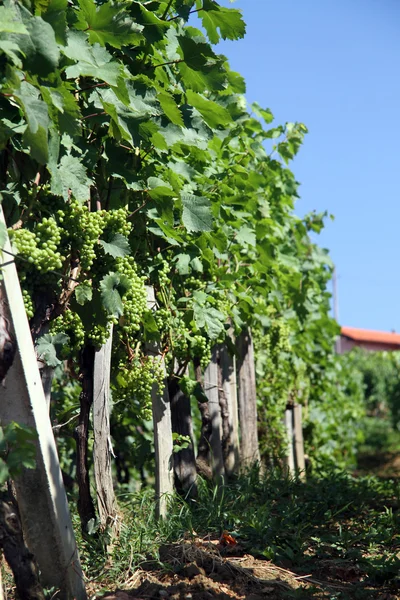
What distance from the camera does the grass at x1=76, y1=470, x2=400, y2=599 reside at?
4.37 m

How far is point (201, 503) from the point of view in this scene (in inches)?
210

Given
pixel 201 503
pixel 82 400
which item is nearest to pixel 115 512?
pixel 82 400

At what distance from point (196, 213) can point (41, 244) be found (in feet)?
4.35

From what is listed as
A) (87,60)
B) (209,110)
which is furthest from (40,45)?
(209,110)

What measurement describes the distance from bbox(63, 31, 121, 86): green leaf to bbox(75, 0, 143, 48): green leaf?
17cm

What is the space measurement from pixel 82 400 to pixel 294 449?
5.81 m

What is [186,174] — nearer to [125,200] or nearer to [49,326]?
[125,200]

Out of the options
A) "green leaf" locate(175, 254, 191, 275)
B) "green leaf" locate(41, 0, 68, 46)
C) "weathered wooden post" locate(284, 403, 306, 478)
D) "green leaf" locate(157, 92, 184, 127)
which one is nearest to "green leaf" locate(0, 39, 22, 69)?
"green leaf" locate(41, 0, 68, 46)

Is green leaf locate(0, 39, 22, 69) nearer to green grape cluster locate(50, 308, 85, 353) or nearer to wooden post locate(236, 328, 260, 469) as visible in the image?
green grape cluster locate(50, 308, 85, 353)

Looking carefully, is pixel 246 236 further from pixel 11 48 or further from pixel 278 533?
pixel 11 48

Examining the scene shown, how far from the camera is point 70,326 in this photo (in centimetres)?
415

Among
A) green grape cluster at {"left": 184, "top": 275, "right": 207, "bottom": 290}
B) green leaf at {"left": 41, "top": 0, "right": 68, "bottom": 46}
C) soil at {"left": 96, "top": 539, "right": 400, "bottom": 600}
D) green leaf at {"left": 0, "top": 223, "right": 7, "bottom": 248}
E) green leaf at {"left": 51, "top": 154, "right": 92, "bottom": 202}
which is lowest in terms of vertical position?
soil at {"left": 96, "top": 539, "right": 400, "bottom": 600}

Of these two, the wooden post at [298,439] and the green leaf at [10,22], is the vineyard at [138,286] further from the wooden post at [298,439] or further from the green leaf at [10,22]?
the wooden post at [298,439]

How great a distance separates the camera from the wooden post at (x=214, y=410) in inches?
250
